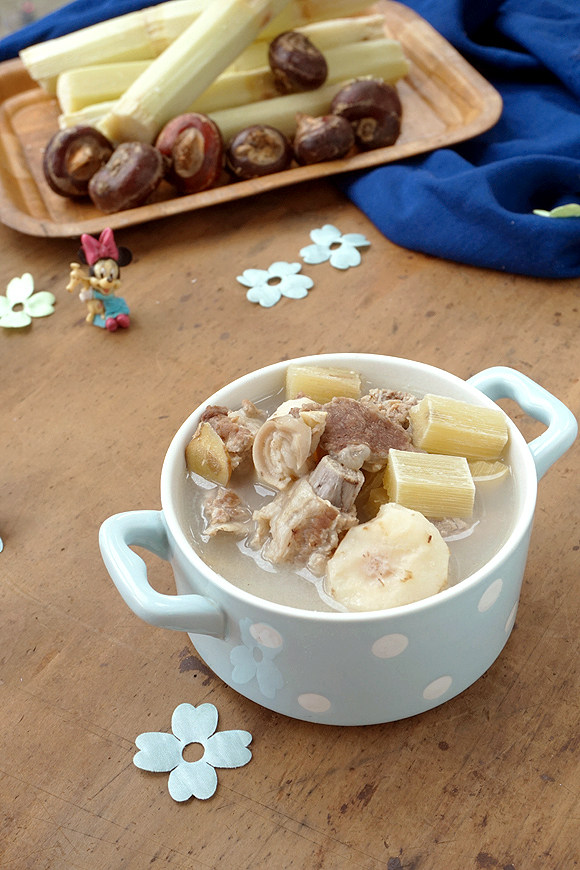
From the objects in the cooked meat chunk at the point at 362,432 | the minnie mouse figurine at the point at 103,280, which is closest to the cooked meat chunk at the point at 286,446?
the cooked meat chunk at the point at 362,432

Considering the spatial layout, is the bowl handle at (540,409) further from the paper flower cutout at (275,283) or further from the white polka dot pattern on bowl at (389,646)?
the paper flower cutout at (275,283)

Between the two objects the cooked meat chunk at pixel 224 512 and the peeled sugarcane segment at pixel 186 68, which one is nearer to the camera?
the cooked meat chunk at pixel 224 512

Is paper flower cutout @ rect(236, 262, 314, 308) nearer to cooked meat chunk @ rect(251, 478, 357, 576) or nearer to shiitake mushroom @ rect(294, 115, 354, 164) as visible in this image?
shiitake mushroom @ rect(294, 115, 354, 164)

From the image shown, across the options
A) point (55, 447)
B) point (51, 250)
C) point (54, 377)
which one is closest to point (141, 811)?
point (55, 447)

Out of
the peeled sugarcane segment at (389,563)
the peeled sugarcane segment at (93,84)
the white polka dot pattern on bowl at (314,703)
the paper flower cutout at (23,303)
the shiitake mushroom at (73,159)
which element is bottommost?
the white polka dot pattern on bowl at (314,703)

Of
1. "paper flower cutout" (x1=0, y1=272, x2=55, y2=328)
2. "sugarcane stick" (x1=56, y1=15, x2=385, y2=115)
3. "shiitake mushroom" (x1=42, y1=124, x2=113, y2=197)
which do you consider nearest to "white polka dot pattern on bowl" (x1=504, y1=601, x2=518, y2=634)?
"paper flower cutout" (x1=0, y1=272, x2=55, y2=328)

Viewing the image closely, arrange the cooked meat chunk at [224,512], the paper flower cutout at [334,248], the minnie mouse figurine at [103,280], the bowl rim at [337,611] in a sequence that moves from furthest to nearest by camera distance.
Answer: the paper flower cutout at [334,248]
the minnie mouse figurine at [103,280]
the cooked meat chunk at [224,512]
the bowl rim at [337,611]
